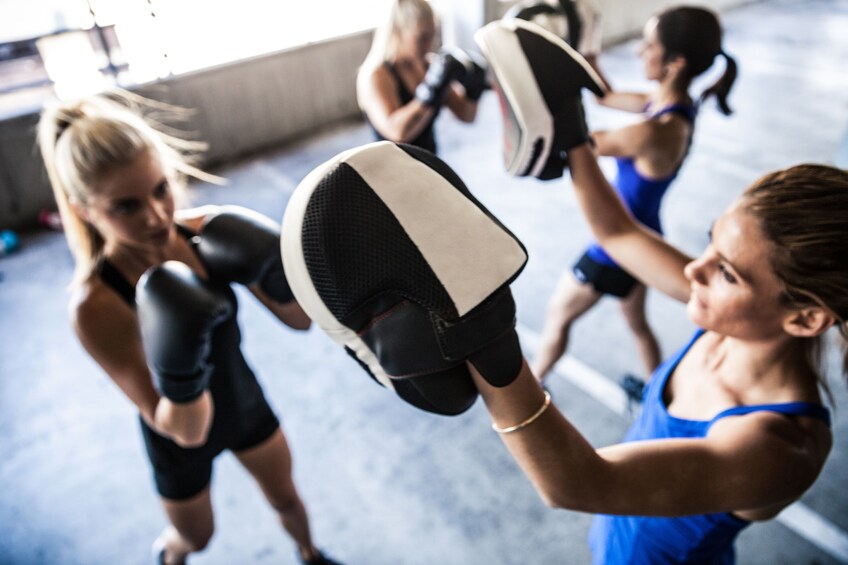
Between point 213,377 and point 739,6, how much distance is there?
11.6 metres

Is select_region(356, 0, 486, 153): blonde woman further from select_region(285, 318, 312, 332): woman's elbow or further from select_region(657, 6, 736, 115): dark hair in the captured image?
select_region(285, 318, 312, 332): woman's elbow

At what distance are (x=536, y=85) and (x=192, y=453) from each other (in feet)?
4.44

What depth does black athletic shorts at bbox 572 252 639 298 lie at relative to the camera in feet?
7.34

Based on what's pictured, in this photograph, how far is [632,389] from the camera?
8.41 ft

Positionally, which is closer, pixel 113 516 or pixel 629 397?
pixel 113 516

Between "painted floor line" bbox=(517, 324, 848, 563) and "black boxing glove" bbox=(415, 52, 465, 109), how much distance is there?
4.30 feet

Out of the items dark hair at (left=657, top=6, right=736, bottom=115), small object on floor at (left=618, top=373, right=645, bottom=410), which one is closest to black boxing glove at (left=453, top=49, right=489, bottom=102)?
dark hair at (left=657, top=6, right=736, bottom=115)

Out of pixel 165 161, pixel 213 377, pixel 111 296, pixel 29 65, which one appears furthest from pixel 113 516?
pixel 29 65

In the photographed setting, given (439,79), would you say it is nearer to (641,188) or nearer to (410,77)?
(410,77)

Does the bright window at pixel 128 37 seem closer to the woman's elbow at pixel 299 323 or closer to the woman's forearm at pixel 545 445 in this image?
the woman's elbow at pixel 299 323

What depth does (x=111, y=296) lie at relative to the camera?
1425 millimetres

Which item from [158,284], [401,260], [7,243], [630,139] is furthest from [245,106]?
[401,260]

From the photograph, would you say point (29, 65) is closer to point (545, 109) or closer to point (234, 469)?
point (234, 469)

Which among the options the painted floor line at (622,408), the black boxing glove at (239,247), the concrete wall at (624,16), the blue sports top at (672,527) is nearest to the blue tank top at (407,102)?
the painted floor line at (622,408)
